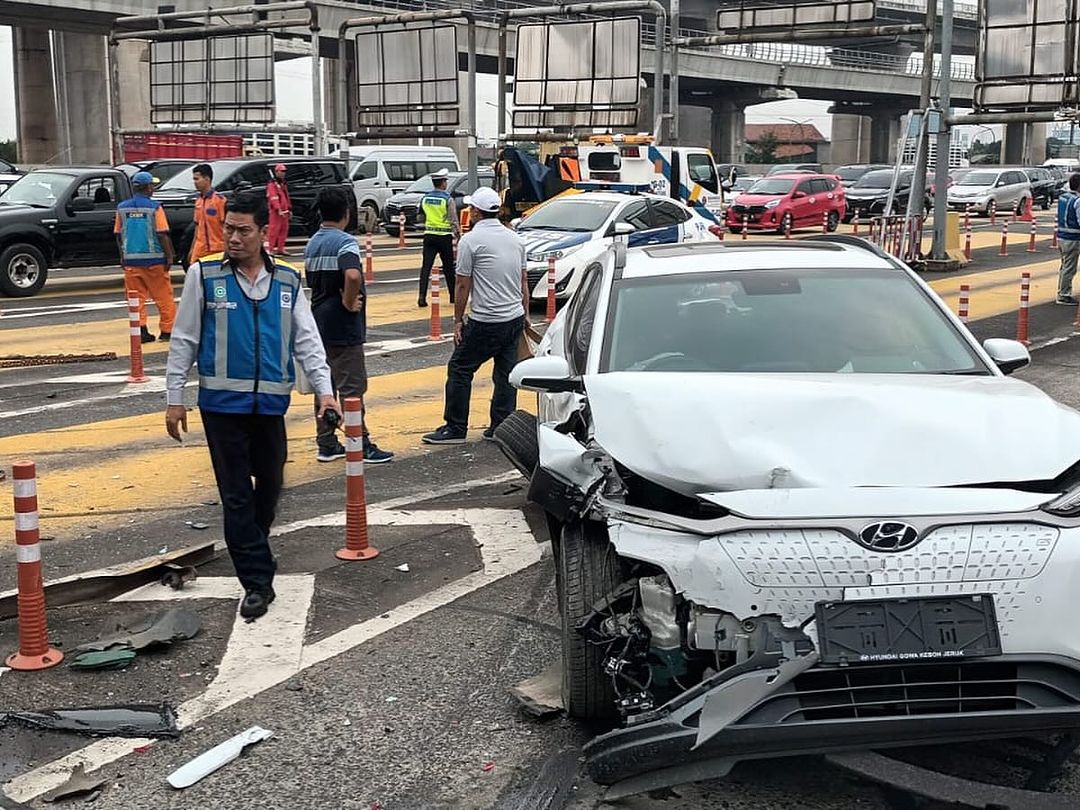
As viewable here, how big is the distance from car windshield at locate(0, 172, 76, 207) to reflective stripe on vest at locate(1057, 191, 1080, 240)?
1449 centimetres

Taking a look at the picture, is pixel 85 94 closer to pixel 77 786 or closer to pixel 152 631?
pixel 152 631

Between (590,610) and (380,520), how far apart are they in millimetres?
3380

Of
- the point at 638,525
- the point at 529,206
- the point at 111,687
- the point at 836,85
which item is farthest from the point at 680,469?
the point at 836,85

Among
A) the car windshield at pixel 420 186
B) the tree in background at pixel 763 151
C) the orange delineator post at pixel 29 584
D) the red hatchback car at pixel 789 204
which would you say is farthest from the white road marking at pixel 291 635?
the tree in background at pixel 763 151

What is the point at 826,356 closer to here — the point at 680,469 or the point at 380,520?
the point at 680,469

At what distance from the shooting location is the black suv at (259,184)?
71.8 feet

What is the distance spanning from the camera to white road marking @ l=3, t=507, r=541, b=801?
4402 millimetres

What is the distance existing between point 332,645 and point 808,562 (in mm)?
2447

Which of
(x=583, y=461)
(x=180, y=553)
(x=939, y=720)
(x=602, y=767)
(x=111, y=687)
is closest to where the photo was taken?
(x=939, y=720)

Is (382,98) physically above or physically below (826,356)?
above

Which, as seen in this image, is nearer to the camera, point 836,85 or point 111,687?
point 111,687

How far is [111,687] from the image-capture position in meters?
5.03

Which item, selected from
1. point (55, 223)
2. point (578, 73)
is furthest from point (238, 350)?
point (578, 73)

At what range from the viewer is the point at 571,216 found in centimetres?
1866
